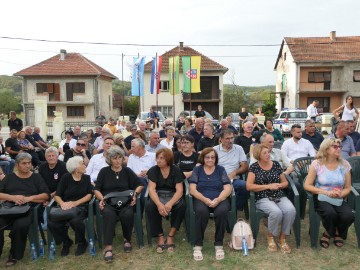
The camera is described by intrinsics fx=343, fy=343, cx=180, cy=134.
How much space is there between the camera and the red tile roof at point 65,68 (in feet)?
103

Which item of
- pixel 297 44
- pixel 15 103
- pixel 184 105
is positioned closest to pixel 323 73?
pixel 297 44

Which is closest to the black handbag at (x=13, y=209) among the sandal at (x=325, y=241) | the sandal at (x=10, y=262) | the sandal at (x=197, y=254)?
the sandal at (x=10, y=262)

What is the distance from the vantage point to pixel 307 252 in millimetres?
3889

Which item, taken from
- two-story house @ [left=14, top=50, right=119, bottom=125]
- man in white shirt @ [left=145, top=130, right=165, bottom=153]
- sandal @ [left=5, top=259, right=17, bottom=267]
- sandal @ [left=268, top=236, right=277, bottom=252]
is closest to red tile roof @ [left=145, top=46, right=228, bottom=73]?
two-story house @ [left=14, top=50, right=119, bottom=125]

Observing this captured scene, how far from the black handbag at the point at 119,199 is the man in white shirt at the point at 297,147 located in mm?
2754

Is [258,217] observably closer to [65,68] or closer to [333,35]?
[65,68]

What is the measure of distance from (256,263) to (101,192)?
6.55ft

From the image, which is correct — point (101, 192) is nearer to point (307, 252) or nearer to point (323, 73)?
point (307, 252)

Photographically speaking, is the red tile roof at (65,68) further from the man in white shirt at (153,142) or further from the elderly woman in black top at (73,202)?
the elderly woman in black top at (73,202)

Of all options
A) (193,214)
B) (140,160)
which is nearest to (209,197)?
(193,214)

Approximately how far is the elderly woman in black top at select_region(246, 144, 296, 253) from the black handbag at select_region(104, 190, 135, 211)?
145cm

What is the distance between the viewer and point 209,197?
4188 millimetres

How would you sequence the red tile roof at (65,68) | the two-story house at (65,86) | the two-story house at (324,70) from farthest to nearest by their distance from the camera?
the two-story house at (65,86)
the red tile roof at (65,68)
the two-story house at (324,70)

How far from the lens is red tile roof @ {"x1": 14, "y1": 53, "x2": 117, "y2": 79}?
3125 cm
